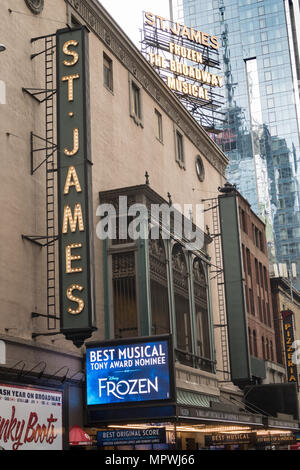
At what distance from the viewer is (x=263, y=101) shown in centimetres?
16362

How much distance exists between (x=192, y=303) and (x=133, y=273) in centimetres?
483

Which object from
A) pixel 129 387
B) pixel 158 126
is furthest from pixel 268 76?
pixel 129 387

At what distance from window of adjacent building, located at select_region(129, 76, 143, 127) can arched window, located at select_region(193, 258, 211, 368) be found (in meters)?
6.53

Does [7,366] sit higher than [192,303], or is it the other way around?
[192,303]

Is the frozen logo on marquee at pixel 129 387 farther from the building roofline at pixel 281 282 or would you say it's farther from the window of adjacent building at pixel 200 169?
the building roofline at pixel 281 282

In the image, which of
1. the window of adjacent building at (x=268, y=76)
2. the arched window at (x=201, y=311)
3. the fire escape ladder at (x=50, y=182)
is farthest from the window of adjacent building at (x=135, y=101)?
the window of adjacent building at (x=268, y=76)

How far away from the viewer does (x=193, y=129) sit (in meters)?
39.7

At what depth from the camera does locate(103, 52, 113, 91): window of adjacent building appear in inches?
1148

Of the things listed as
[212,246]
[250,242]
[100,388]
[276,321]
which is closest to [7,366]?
[100,388]

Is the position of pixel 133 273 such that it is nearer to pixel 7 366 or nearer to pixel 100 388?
pixel 100 388

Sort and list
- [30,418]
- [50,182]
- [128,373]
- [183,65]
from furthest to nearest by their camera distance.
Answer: [183,65] → [50,182] → [128,373] → [30,418]

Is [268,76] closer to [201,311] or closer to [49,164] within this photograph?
[201,311]

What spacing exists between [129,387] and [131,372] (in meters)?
0.43

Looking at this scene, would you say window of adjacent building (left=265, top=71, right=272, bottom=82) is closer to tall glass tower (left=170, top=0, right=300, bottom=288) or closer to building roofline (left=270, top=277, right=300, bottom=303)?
tall glass tower (left=170, top=0, right=300, bottom=288)
